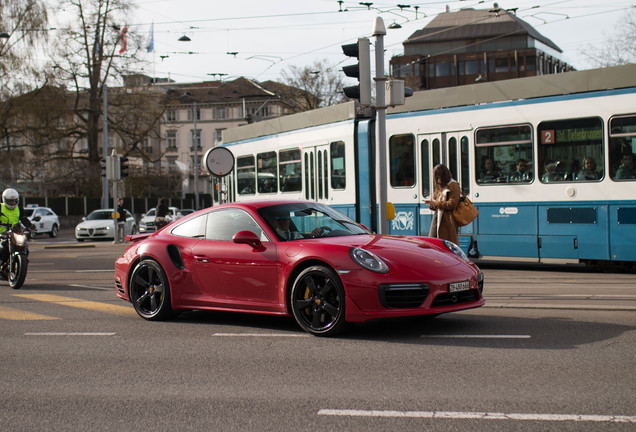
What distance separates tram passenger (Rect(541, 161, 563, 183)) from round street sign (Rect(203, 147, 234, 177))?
786cm

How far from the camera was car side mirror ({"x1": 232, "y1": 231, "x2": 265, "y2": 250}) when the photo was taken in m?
8.11

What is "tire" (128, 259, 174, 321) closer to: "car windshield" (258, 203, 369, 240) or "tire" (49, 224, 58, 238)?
"car windshield" (258, 203, 369, 240)

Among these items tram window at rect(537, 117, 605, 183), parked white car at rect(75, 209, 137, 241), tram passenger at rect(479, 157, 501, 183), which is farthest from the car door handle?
parked white car at rect(75, 209, 137, 241)

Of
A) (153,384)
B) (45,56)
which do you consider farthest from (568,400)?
(45,56)

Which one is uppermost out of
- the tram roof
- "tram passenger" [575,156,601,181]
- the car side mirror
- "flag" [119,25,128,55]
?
"flag" [119,25,128,55]

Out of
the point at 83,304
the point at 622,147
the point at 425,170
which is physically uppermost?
the point at 622,147

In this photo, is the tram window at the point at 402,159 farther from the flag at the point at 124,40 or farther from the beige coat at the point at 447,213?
the flag at the point at 124,40

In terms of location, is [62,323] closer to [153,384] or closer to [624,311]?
[153,384]

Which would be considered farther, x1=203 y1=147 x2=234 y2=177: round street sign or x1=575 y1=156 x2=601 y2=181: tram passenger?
x1=203 y1=147 x2=234 y2=177: round street sign

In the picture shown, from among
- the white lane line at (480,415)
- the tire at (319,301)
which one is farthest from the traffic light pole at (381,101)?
the white lane line at (480,415)

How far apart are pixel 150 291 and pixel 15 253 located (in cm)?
566

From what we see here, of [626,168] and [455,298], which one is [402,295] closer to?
[455,298]

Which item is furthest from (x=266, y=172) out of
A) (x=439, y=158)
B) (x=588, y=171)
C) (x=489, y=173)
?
(x=588, y=171)

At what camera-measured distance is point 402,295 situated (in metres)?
7.32
